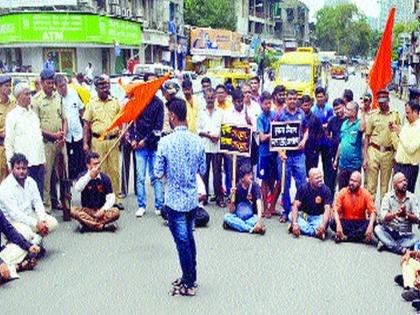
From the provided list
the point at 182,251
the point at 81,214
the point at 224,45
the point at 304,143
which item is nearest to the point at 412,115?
the point at 304,143

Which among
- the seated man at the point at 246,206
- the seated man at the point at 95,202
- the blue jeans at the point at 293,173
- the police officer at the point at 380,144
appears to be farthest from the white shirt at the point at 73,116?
the police officer at the point at 380,144

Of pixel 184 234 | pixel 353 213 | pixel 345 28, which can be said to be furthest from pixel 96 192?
pixel 345 28

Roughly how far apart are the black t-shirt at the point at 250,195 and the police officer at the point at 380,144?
1751 millimetres

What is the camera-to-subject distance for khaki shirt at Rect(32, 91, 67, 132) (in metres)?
8.43

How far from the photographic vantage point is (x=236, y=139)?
29.5ft

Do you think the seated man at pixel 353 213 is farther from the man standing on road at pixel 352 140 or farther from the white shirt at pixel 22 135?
the white shirt at pixel 22 135

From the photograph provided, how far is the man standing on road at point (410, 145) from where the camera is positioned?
7805 mm

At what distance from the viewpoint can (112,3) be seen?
106 ft

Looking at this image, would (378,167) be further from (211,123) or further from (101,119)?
(101,119)

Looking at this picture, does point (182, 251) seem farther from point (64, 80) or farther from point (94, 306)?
point (64, 80)

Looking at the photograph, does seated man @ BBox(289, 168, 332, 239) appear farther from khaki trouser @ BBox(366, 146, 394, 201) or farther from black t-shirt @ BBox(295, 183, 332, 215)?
khaki trouser @ BBox(366, 146, 394, 201)

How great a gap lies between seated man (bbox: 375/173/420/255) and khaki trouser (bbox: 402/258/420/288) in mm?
868

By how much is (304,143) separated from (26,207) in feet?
13.4

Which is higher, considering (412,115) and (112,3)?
(112,3)
